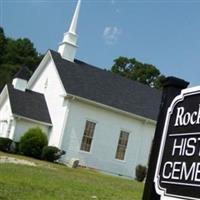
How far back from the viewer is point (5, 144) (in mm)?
31547

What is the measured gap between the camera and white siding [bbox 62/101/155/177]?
32938 mm

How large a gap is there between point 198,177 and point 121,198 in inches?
474

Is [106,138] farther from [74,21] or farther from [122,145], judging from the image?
[74,21]

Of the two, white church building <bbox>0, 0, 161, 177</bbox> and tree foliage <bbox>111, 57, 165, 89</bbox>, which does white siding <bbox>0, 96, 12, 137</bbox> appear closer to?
white church building <bbox>0, 0, 161, 177</bbox>

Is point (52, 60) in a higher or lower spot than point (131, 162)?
higher

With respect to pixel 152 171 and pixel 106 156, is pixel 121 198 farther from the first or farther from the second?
pixel 106 156

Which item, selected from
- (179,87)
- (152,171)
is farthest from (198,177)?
(179,87)

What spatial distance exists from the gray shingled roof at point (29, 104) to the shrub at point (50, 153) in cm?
314

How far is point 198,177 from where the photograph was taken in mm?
2562

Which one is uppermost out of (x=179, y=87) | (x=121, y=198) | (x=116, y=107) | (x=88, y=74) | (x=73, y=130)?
(x=88, y=74)

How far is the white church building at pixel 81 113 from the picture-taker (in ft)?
108

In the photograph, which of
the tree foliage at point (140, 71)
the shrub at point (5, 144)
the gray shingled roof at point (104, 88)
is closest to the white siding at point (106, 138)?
the gray shingled roof at point (104, 88)

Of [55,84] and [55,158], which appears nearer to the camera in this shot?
[55,158]

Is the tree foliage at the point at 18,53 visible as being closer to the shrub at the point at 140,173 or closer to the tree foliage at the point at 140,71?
the tree foliage at the point at 140,71
